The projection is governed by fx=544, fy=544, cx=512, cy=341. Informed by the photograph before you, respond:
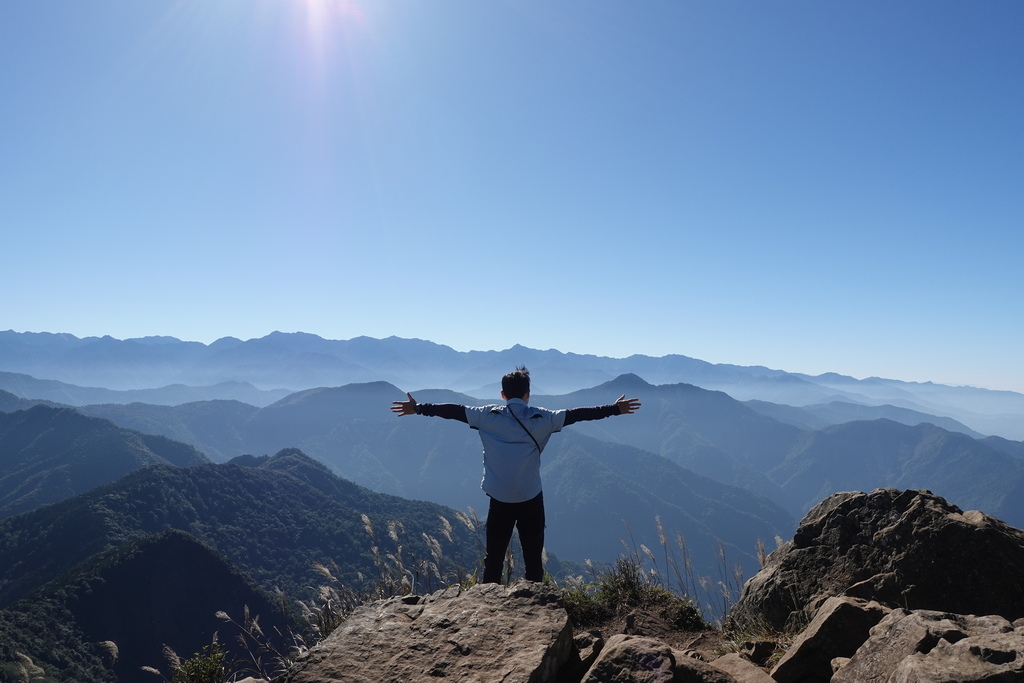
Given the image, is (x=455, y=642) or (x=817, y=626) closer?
(x=455, y=642)

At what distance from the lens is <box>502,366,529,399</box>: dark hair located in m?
5.19

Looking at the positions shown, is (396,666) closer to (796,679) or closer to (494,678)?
(494,678)

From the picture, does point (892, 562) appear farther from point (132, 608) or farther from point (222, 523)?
point (222, 523)

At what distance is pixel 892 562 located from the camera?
15.3 feet

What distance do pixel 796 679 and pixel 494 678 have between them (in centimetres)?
199

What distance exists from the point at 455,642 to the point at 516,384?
2.33 metres

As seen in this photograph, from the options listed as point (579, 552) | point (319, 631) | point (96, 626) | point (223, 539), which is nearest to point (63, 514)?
point (223, 539)

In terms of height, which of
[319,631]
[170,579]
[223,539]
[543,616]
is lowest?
[223,539]

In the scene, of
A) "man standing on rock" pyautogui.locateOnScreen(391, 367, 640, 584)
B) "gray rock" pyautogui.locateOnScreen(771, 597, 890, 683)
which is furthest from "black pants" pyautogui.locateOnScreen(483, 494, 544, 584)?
"gray rock" pyautogui.locateOnScreen(771, 597, 890, 683)

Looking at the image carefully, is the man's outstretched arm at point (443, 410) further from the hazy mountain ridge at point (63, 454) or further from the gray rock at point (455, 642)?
the hazy mountain ridge at point (63, 454)

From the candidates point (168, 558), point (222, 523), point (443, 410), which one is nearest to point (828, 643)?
point (443, 410)

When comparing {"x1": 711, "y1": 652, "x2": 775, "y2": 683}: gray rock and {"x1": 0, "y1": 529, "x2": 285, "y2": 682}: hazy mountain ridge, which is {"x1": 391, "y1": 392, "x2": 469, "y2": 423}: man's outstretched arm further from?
{"x1": 0, "y1": 529, "x2": 285, "y2": 682}: hazy mountain ridge

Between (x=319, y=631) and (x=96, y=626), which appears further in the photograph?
(x=96, y=626)

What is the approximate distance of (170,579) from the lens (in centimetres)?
6806
